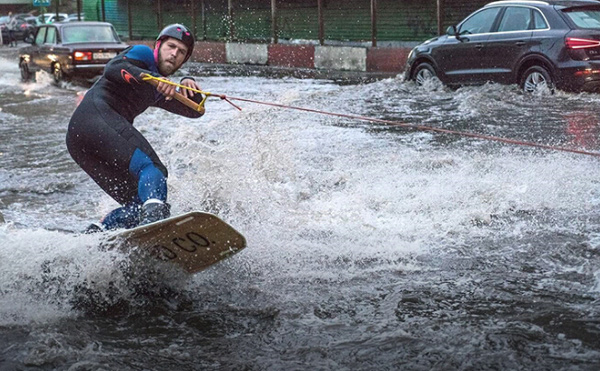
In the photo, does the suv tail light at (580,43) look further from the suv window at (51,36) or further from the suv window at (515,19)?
the suv window at (51,36)

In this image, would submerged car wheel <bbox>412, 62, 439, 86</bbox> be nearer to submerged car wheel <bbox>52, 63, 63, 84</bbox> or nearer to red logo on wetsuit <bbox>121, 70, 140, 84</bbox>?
submerged car wheel <bbox>52, 63, 63, 84</bbox>

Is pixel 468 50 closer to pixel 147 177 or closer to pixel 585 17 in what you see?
pixel 585 17

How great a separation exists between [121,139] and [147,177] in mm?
325

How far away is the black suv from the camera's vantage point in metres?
12.4

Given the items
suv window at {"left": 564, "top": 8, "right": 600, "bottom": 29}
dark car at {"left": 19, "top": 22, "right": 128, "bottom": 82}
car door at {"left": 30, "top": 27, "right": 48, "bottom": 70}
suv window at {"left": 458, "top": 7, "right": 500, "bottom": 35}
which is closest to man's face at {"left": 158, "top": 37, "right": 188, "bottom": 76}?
suv window at {"left": 564, "top": 8, "right": 600, "bottom": 29}

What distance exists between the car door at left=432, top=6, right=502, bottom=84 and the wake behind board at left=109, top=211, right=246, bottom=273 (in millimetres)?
10016

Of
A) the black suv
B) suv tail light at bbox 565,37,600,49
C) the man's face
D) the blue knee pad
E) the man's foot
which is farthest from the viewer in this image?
the black suv

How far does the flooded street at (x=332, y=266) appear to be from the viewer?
13.3 ft

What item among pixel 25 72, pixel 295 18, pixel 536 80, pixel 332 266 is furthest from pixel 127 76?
pixel 295 18

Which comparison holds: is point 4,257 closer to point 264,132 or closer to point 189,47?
point 189,47

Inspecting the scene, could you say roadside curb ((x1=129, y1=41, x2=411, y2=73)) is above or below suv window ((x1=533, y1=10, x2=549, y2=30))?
below

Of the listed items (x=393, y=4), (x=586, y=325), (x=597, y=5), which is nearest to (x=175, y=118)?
(x=597, y=5)

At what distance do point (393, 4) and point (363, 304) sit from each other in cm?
2067

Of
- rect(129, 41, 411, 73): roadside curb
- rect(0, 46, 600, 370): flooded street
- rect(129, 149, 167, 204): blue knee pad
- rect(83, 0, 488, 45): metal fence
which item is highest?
rect(83, 0, 488, 45): metal fence
